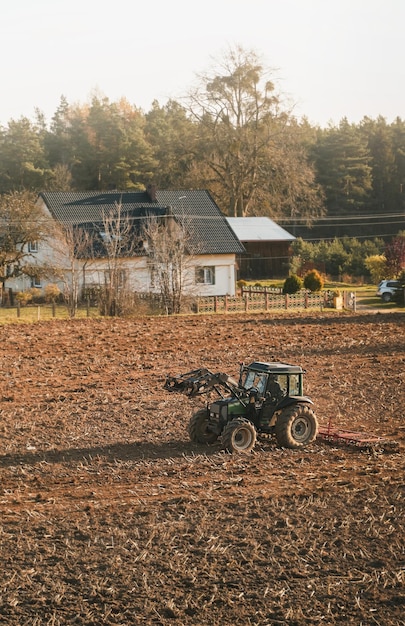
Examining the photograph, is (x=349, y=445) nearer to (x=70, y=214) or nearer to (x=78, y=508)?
(x=78, y=508)

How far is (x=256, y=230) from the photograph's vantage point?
228ft

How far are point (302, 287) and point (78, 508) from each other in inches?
1720

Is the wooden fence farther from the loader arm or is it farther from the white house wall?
the loader arm

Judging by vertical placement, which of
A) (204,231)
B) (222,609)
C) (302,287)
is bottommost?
(222,609)

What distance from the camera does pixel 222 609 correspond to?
10727 millimetres

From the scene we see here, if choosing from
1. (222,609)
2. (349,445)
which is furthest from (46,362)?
(222,609)

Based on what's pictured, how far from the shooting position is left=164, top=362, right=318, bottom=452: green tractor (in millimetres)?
17125

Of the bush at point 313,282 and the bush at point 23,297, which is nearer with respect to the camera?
the bush at point 23,297

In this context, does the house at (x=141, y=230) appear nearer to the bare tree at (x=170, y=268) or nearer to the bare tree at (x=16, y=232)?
the bare tree at (x=16, y=232)

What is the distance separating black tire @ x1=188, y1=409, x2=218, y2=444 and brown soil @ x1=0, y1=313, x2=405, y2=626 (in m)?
0.28

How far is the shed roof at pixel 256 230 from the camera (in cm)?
6806

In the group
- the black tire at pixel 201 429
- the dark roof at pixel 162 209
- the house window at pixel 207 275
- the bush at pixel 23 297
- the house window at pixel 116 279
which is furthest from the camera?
the dark roof at pixel 162 209

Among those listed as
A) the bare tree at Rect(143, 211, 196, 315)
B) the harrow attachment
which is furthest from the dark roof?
the harrow attachment

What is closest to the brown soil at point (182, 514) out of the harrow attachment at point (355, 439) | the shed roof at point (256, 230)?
the harrow attachment at point (355, 439)
